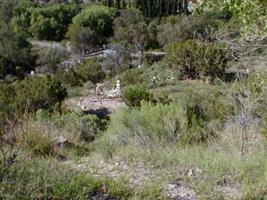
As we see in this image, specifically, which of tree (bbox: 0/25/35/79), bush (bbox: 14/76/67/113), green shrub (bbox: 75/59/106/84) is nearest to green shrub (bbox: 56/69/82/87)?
green shrub (bbox: 75/59/106/84)

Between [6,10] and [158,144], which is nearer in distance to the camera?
[158,144]

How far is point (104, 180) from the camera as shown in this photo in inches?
138

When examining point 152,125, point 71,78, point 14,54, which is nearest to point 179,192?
point 152,125

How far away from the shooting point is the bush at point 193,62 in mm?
17375

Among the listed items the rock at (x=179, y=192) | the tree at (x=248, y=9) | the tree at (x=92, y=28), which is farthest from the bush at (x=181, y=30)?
the rock at (x=179, y=192)

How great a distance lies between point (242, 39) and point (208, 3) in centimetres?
65

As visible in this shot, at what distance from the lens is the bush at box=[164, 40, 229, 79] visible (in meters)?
17.4

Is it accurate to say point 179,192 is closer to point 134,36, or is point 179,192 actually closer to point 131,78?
point 131,78

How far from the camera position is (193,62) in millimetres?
18531

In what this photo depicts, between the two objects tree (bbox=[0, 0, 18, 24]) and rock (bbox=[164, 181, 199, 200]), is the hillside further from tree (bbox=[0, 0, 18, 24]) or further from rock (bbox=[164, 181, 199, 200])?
tree (bbox=[0, 0, 18, 24])

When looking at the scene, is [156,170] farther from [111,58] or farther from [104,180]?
[111,58]

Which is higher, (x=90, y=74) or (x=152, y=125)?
(x=152, y=125)

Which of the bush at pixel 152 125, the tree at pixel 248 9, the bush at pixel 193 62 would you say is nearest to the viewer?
the tree at pixel 248 9

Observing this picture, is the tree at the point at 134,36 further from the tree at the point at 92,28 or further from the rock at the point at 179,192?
the rock at the point at 179,192
